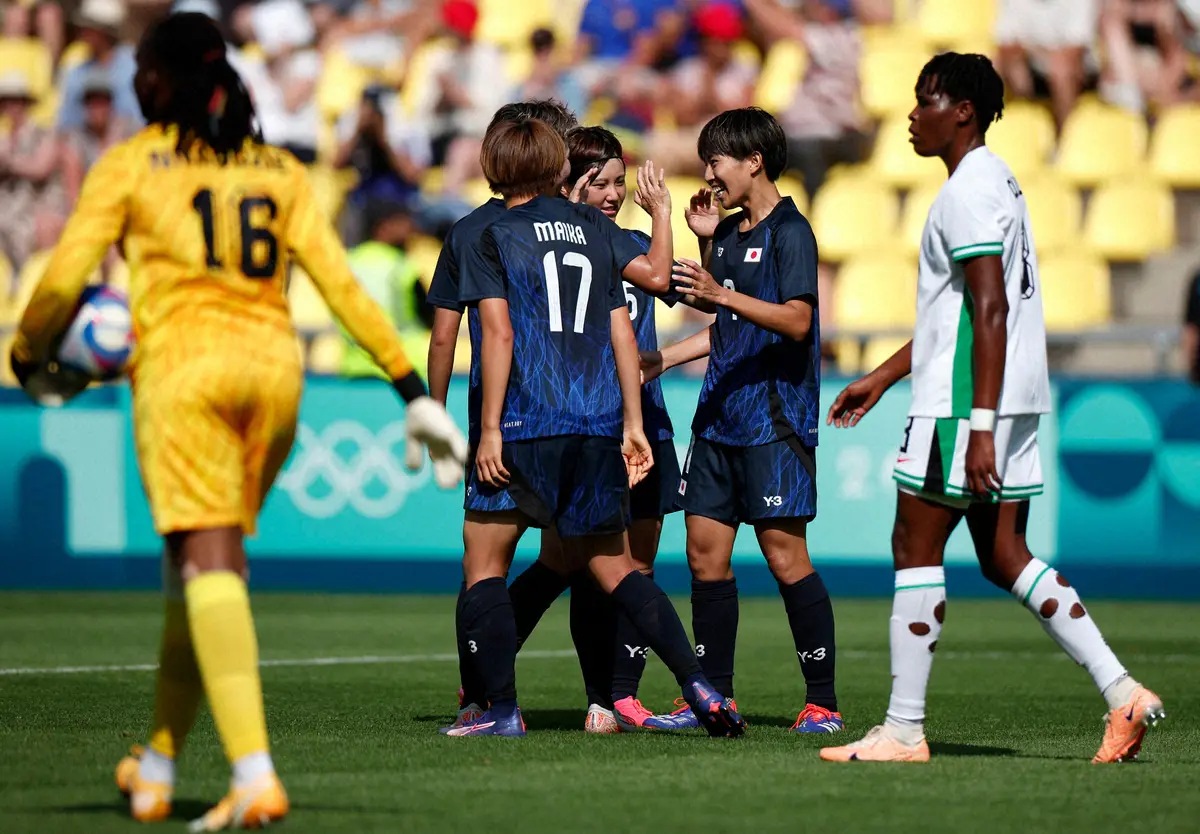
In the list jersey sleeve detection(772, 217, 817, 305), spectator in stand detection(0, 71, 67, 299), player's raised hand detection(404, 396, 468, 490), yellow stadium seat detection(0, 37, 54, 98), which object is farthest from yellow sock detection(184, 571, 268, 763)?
yellow stadium seat detection(0, 37, 54, 98)

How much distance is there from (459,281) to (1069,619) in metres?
2.41

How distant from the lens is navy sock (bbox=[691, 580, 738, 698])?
7461 millimetres

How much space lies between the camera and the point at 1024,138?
17438 mm

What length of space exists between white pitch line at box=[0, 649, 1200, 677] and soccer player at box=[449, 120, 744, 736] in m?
2.94

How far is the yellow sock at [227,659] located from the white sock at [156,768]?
32 centimetres

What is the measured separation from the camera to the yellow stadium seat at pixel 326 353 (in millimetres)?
16141

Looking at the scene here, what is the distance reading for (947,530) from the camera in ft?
20.1

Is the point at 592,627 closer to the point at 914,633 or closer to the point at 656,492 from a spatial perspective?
the point at 656,492

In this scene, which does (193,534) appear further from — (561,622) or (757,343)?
(561,622)

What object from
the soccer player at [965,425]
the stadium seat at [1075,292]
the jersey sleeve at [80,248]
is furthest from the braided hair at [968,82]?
the stadium seat at [1075,292]

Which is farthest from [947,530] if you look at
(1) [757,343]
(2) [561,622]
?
(2) [561,622]

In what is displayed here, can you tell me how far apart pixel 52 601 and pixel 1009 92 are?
9.70m

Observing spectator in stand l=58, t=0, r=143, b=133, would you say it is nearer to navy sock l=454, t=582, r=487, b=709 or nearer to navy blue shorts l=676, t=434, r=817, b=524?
navy blue shorts l=676, t=434, r=817, b=524

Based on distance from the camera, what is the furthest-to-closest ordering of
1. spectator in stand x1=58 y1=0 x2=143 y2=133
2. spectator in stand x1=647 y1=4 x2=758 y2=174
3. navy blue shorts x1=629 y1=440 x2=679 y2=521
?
spectator in stand x1=58 y1=0 x2=143 y2=133
spectator in stand x1=647 y1=4 x2=758 y2=174
navy blue shorts x1=629 y1=440 x2=679 y2=521
